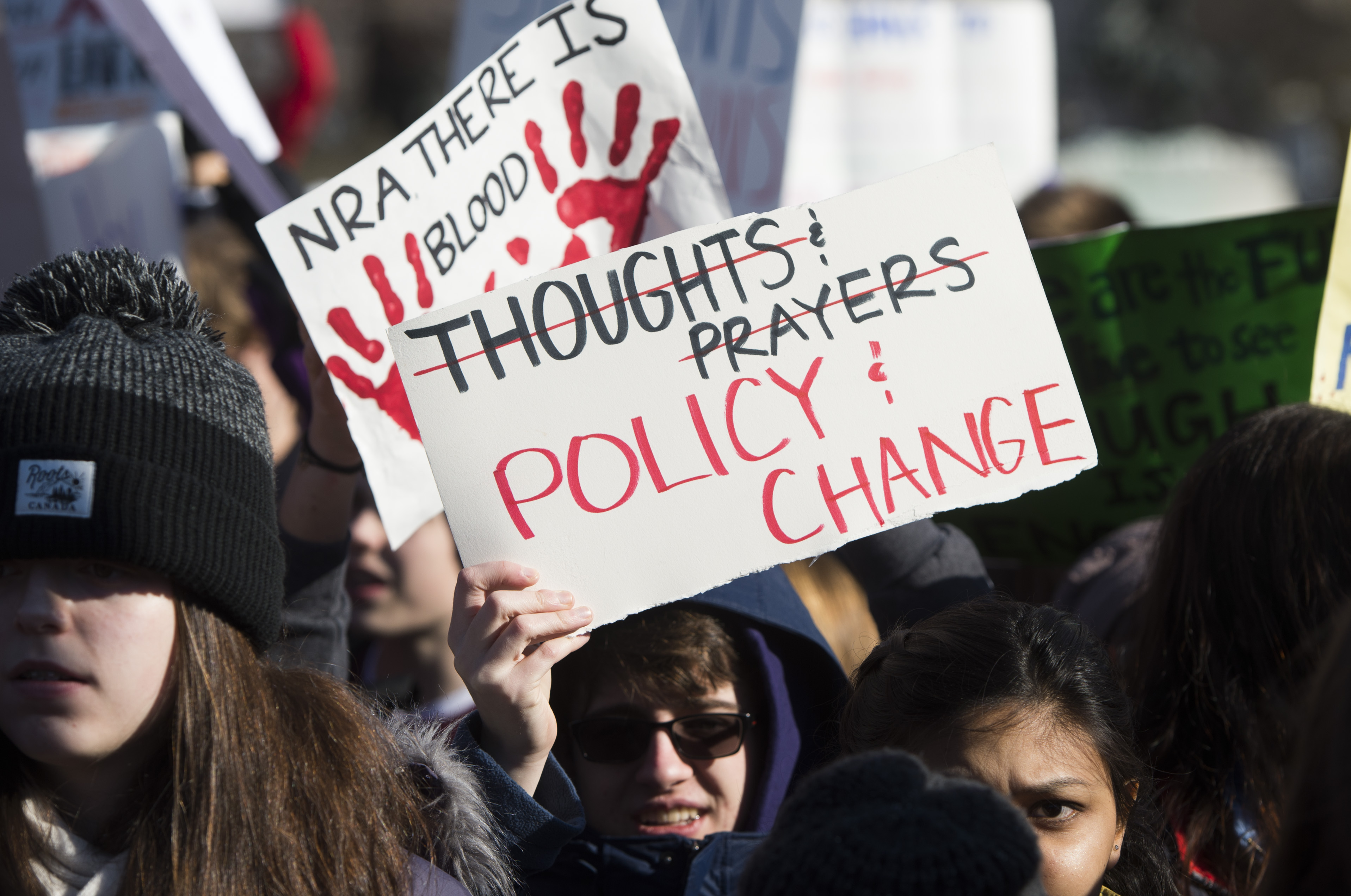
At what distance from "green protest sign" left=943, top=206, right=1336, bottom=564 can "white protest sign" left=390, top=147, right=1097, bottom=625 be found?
1.03m

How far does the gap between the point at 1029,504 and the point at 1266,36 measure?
66.1 ft

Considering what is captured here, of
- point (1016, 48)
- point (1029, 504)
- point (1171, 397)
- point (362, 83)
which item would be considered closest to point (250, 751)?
point (1029, 504)

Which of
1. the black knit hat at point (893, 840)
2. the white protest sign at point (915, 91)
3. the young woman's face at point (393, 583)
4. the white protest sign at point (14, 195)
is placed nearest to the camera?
the black knit hat at point (893, 840)

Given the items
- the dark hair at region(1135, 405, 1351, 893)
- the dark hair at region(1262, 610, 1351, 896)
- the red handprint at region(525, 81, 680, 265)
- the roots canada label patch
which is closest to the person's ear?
the dark hair at region(1135, 405, 1351, 893)

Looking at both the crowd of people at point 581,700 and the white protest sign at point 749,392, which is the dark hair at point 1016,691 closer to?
the crowd of people at point 581,700

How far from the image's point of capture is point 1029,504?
110 inches

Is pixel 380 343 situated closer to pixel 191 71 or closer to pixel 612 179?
pixel 612 179

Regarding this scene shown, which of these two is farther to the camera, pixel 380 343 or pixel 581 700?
pixel 581 700

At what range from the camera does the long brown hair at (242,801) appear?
1447 mm

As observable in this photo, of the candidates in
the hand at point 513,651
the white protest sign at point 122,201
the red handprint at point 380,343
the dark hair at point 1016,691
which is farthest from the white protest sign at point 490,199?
the white protest sign at point 122,201

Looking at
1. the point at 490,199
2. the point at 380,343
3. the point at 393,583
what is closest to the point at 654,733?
the point at 380,343

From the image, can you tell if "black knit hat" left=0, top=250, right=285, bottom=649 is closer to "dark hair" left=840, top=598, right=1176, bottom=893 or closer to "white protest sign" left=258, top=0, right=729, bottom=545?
"white protest sign" left=258, top=0, right=729, bottom=545

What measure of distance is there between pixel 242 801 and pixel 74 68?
3297 millimetres

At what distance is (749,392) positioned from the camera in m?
1.74
